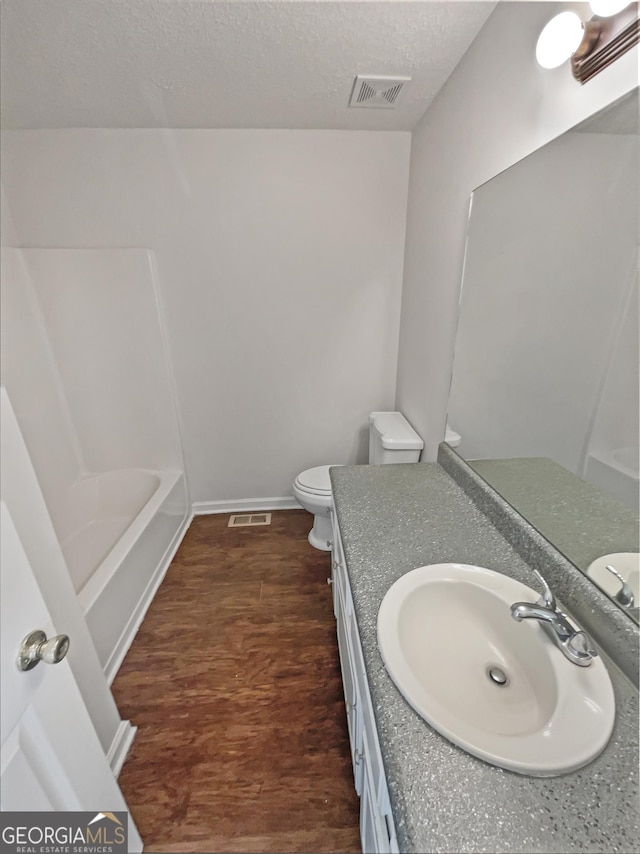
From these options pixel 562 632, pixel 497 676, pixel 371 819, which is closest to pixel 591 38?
pixel 562 632

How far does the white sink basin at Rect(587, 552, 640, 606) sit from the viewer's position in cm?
72

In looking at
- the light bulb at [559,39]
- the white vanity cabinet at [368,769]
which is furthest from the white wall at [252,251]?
the white vanity cabinet at [368,769]

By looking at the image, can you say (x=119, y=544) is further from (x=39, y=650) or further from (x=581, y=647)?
(x=581, y=647)

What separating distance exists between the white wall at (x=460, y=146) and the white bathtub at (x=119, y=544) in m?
1.60

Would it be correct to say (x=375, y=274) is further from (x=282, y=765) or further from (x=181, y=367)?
(x=282, y=765)

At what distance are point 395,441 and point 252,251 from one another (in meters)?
1.42

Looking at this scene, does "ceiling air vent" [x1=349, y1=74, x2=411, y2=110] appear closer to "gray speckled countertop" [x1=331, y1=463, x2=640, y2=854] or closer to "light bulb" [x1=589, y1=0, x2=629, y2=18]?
"light bulb" [x1=589, y1=0, x2=629, y2=18]

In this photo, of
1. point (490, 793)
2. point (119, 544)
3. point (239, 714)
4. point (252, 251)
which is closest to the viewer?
point (490, 793)

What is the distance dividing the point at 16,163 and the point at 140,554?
2213 millimetres

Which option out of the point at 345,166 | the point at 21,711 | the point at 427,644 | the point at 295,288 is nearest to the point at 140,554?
the point at 21,711

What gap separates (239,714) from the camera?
1374 mm

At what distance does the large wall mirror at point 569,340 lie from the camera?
0.72 m

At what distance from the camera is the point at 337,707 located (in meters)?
1.39

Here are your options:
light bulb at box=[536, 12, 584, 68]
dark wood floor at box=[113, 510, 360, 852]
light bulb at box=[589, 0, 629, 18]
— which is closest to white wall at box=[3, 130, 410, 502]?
dark wood floor at box=[113, 510, 360, 852]
